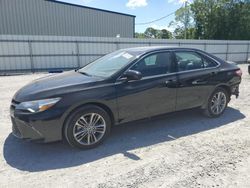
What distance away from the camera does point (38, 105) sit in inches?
118

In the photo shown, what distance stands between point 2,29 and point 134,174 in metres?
18.4

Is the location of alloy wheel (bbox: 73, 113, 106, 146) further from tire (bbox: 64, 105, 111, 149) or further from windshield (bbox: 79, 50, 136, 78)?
windshield (bbox: 79, 50, 136, 78)

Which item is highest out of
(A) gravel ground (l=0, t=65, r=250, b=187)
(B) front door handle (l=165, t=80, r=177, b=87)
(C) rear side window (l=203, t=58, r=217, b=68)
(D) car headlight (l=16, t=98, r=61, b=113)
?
(C) rear side window (l=203, t=58, r=217, b=68)

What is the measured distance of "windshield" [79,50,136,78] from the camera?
3689mm

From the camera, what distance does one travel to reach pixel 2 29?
16922mm

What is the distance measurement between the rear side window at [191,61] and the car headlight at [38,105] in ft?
8.00

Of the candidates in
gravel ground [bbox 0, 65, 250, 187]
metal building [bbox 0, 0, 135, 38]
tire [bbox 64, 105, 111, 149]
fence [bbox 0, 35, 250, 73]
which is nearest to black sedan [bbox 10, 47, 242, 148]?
tire [bbox 64, 105, 111, 149]

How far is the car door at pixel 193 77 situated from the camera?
4129 mm

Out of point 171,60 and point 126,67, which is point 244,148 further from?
point 126,67

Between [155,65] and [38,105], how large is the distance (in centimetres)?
212

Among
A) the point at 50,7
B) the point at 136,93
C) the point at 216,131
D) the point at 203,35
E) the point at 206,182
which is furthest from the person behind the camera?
the point at 203,35

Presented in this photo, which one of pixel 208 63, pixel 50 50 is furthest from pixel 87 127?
pixel 50 50

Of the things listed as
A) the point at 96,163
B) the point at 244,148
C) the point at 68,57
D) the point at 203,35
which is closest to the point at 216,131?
the point at 244,148

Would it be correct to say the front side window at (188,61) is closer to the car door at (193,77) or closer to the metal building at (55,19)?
the car door at (193,77)
